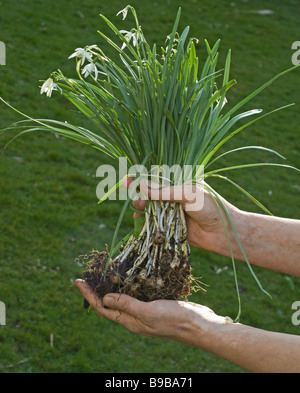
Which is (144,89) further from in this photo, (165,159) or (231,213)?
(231,213)

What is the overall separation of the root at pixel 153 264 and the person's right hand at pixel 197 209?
46 mm

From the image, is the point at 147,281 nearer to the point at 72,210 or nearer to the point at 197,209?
the point at 197,209

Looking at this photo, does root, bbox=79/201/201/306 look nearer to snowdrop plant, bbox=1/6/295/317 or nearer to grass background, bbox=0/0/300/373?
snowdrop plant, bbox=1/6/295/317

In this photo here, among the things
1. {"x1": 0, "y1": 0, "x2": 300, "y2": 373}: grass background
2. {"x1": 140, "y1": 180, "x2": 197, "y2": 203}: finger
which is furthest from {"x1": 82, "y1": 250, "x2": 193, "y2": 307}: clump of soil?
{"x1": 0, "y1": 0, "x2": 300, "y2": 373}: grass background

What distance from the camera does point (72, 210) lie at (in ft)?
10.8

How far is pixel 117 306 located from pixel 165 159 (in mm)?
455

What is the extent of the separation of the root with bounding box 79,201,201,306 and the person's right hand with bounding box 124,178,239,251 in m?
0.05

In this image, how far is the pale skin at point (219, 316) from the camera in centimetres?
137

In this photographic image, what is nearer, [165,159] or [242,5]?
[165,159]

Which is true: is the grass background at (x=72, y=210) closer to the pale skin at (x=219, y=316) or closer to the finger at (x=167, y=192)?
the pale skin at (x=219, y=316)

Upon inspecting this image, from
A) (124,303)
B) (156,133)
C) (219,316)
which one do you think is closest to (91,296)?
(124,303)

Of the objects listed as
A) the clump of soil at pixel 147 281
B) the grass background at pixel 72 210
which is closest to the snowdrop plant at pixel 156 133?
the clump of soil at pixel 147 281

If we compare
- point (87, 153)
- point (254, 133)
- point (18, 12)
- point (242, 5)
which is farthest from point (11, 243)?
point (242, 5)

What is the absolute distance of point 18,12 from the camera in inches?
199
